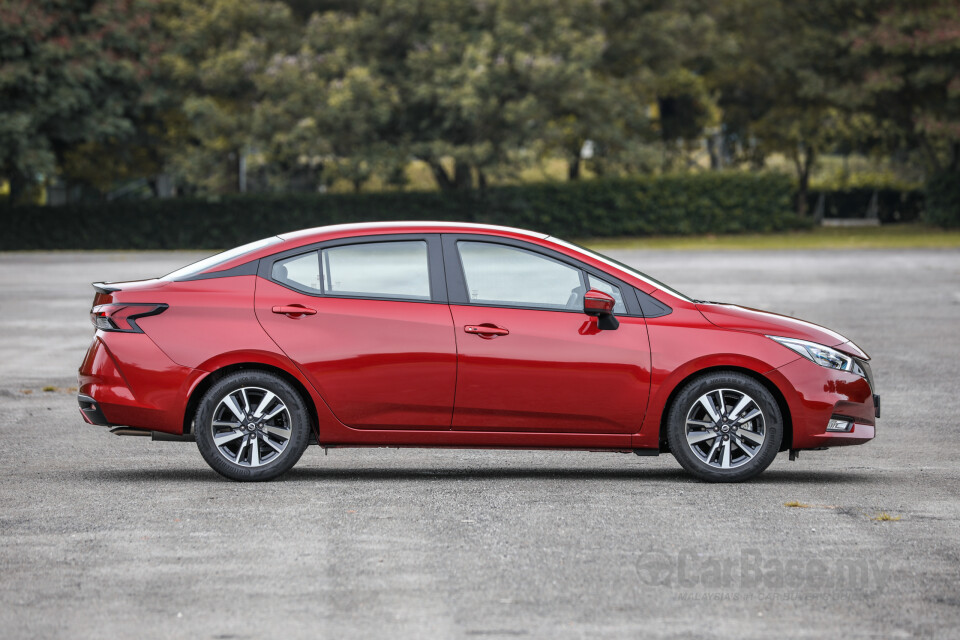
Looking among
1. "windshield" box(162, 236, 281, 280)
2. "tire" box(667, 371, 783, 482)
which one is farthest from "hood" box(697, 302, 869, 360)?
"windshield" box(162, 236, 281, 280)

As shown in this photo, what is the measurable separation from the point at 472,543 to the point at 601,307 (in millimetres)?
1938

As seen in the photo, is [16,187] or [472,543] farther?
[16,187]

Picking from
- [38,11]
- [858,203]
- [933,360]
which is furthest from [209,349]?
[858,203]

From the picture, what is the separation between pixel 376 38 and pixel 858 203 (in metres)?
28.8

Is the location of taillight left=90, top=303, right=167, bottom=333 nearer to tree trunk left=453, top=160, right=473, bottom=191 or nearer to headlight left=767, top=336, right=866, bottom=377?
headlight left=767, top=336, right=866, bottom=377

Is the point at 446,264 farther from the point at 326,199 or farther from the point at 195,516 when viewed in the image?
the point at 326,199

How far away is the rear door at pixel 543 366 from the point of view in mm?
7934

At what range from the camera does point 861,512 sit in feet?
23.9

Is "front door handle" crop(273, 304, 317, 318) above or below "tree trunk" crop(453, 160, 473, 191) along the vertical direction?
below

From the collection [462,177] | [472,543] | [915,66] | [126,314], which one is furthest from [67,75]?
[472,543]

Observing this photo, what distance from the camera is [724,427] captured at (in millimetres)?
8039

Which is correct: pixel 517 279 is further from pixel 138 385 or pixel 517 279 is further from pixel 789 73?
pixel 789 73

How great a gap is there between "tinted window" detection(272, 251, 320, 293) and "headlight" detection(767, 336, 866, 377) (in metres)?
2.67

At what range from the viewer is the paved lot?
524cm
